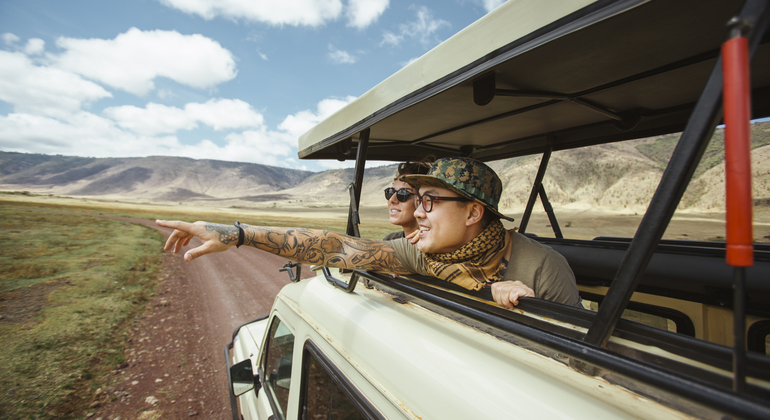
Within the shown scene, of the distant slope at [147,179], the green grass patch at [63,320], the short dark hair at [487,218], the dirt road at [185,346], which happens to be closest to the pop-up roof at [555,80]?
the short dark hair at [487,218]

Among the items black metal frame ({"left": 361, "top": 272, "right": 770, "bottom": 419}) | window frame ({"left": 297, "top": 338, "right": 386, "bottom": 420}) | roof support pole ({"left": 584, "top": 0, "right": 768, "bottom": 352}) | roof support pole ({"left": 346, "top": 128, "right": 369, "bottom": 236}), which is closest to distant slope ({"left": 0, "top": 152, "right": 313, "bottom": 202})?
roof support pole ({"left": 346, "top": 128, "right": 369, "bottom": 236})

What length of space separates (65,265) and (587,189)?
1653 centimetres

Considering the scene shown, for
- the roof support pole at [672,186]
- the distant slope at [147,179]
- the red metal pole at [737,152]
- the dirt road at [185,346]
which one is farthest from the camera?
the distant slope at [147,179]

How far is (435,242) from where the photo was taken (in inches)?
68.1

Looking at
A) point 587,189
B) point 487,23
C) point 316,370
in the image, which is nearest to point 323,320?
point 316,370

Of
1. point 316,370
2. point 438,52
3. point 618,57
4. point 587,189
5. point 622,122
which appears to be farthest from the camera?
point 587,189

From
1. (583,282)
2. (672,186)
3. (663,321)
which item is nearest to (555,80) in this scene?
(672,186)

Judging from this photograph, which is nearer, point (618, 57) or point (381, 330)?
point (381, 330)

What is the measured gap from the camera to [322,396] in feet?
4.78

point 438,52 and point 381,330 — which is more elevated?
point 438,52

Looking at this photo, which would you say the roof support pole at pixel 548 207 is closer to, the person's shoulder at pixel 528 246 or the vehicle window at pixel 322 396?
the person's shoulder at pixel 528 246

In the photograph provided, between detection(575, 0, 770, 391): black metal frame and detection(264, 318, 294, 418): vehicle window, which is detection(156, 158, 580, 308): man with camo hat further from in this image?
detection(575, 0, 770, 391): black metal frame

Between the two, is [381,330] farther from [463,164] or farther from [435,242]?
[463,164]

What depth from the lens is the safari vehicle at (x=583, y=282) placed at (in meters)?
0.66
